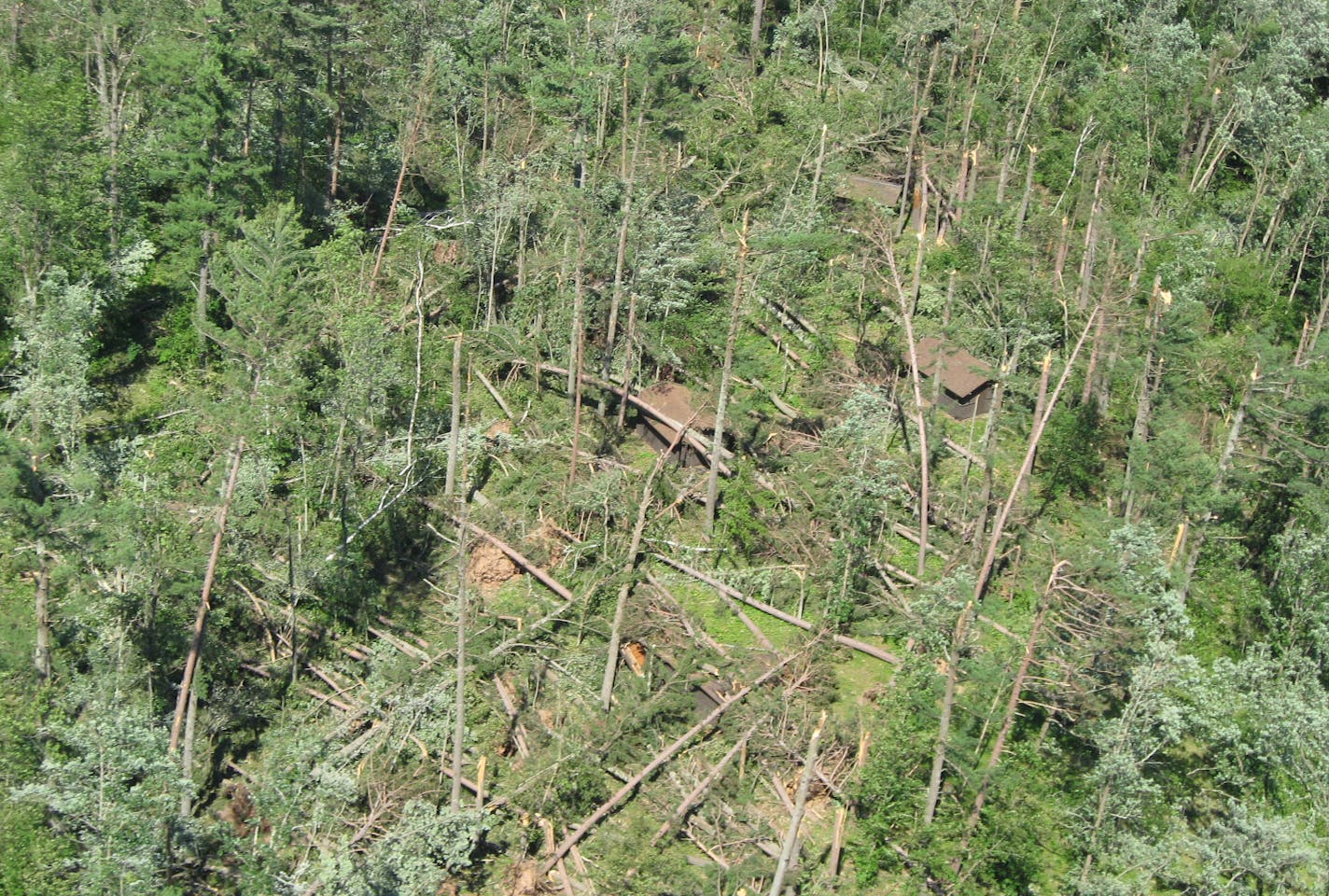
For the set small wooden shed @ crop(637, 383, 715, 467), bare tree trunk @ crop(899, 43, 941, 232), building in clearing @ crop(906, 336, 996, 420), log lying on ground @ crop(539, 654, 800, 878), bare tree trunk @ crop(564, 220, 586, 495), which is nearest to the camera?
log lying on ground @ crop(539, 654, 800, 878)

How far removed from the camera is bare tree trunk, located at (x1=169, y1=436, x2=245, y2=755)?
20062mm

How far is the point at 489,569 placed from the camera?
24.9 metres

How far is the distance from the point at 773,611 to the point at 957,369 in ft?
26.6

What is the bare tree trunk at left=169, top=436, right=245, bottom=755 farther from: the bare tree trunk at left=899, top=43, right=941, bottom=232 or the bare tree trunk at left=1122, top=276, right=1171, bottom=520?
the bare tree trunk at left=899, top=43, right=941, bottom=232

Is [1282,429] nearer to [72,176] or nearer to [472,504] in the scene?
[472,504]

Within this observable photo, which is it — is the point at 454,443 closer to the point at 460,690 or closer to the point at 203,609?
the point at 203,609

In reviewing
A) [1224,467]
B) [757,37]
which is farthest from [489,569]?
Result: [757,37]

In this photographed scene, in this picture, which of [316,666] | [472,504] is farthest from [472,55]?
[316,666]

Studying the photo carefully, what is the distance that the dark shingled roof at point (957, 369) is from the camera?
27953 mm

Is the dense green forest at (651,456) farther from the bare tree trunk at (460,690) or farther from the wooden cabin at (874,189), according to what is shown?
the wooden cabin at (874,189)

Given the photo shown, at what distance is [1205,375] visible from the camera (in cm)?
2938

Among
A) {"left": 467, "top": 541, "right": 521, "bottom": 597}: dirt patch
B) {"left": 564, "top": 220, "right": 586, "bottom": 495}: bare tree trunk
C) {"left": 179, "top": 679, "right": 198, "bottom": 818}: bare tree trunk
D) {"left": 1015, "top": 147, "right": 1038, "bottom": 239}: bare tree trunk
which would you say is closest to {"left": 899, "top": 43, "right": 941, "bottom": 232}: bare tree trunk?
{"left": 1015, "top": 147, "right": 1038, "bottom": 239}: bare tree trunk

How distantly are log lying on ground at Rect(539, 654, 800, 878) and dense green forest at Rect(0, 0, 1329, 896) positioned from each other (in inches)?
6.7

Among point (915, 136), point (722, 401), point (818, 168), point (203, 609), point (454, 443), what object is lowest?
point (203, 609)
